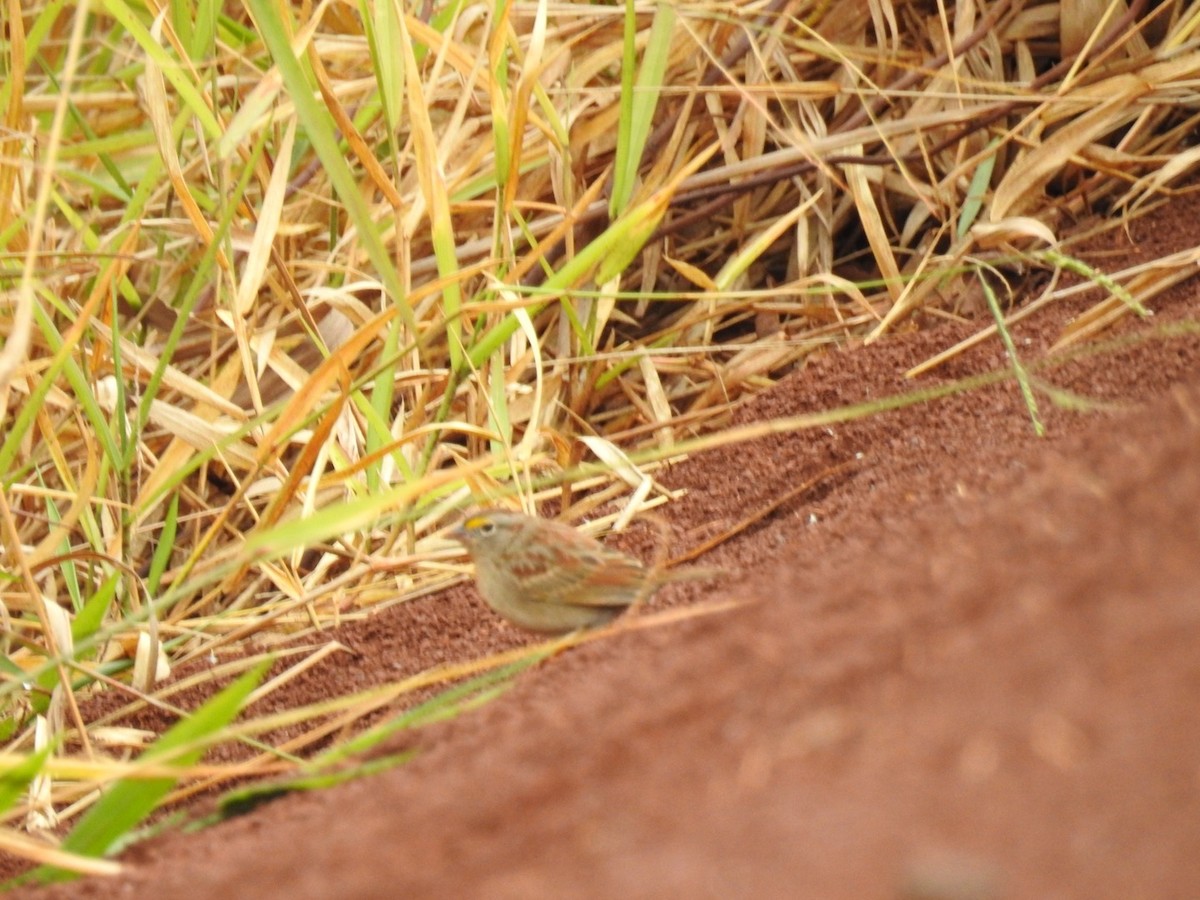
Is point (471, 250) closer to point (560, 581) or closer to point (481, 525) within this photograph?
point (481, 525)

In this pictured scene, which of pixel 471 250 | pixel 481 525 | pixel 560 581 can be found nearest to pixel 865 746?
pixel 560 581

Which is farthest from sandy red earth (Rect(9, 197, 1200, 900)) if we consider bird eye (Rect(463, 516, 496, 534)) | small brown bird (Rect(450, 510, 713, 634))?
bird eye (Rect(463, 516, 496, 534))

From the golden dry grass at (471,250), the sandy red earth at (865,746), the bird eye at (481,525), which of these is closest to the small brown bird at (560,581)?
the bird eye at (481,525)

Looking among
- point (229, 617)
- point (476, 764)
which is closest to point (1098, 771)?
point (476, 764)

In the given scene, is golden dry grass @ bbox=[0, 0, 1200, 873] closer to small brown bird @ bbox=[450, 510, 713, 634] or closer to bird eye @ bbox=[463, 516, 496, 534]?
bird eye @ bbox=[463, 516, 496, 534]

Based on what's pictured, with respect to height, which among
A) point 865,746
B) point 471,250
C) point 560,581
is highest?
point 865,746

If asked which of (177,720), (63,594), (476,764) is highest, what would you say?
(476,764)

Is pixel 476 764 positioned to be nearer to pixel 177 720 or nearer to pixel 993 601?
pixel 993 601
